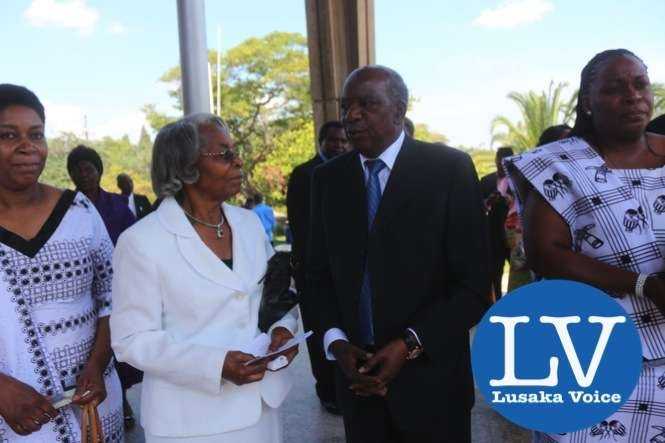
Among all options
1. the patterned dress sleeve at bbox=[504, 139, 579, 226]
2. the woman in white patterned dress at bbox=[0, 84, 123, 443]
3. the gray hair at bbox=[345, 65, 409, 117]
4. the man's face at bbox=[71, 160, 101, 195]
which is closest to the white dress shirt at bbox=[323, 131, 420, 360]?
the gray hair at bbox=[345, 65, 409, 117]

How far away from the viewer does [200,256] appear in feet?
6.02

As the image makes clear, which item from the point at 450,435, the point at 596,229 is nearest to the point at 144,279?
the point at 450,435

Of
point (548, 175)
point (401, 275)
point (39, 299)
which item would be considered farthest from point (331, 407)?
point (548, 175)

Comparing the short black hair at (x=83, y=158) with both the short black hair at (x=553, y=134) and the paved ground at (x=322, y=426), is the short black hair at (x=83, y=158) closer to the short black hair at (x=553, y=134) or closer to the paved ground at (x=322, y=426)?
the paved ground at (x=322, y=426)

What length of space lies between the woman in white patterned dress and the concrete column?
4349 millimetres

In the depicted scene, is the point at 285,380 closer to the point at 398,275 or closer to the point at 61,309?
the point at 398,275

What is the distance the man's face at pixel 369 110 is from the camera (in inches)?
80.4

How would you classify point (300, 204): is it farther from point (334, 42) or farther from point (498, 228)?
point (334, 42)

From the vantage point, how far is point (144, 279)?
1.76 m

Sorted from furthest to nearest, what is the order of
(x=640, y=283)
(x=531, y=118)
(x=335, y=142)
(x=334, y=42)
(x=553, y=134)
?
(x=531, y=118) → (x=334, y=42) → (x=335, y=142) → (x=553, y=134) → (x=640, y=283)

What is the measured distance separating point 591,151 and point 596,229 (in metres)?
0.25

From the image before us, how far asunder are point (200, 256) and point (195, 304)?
14 centimetres

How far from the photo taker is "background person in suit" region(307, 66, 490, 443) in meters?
1.98

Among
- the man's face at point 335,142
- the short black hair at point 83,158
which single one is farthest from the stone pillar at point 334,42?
the short black hair at point 83,158
